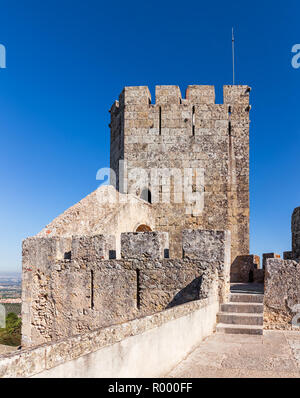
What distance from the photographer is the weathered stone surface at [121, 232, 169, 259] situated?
26.2ft

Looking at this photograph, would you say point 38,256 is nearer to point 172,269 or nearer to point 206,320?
point 172,269

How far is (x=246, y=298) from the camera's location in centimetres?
754

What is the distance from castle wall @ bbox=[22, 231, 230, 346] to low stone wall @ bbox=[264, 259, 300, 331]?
816 mm

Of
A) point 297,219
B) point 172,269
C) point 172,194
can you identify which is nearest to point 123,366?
point 172,269

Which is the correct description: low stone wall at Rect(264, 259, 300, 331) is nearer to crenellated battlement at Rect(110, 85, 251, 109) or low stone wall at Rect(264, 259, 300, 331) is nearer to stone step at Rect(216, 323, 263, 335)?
stone step at Rect(216, 323, 263, 335)

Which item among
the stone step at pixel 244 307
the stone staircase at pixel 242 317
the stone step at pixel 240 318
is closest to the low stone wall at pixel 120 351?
the stone staircase at pixel 242 317

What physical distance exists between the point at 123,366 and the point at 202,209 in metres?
13.5

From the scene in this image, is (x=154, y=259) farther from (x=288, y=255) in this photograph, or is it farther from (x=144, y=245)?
(x=288, y=255)

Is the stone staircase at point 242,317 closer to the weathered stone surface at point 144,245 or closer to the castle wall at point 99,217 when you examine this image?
the weathered stone surface at point 144,245

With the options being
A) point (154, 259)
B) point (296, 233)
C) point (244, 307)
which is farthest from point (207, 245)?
point (296, 233)

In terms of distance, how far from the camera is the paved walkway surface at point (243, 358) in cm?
427

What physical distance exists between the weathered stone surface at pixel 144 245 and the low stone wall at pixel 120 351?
8.52ft

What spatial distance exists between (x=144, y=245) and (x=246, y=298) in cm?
217
